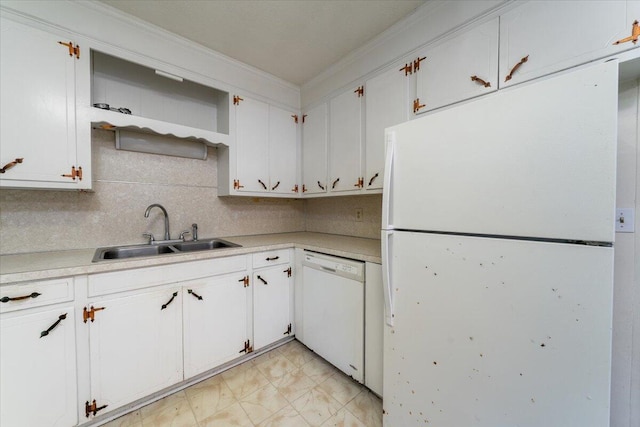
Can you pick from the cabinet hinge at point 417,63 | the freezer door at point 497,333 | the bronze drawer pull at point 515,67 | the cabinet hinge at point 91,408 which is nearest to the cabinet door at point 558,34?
the bronze drawer pull at point 515,67

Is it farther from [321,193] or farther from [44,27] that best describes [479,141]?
[44,27]

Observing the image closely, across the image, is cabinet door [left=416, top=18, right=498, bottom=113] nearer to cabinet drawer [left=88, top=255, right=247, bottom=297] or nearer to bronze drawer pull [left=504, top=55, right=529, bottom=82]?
bronze drawer pull [left=504, top=55, right=529, bottom=82]

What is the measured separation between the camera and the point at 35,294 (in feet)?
3.81

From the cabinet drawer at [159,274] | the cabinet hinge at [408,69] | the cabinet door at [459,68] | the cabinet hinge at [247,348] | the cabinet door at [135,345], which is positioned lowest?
the cabinet hinge at [247,348]

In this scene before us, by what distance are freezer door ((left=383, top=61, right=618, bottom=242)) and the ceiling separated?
1.07m

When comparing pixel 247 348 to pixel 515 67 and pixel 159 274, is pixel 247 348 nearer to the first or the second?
pixel 159 274

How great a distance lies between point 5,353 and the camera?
1.12m

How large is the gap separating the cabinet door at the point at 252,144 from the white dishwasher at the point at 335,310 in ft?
3.08

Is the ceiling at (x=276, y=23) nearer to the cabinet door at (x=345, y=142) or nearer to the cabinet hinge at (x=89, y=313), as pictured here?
the cabinet door at (x=345, y=142)

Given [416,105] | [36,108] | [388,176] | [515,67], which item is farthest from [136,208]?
[515,67]

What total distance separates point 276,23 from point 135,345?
2.38 metres

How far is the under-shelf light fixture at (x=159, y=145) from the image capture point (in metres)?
1.88

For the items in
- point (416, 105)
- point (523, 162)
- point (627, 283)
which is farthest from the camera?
point (416, 105)

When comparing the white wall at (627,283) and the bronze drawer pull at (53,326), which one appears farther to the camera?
the bronze drawer pull at (53,326)
